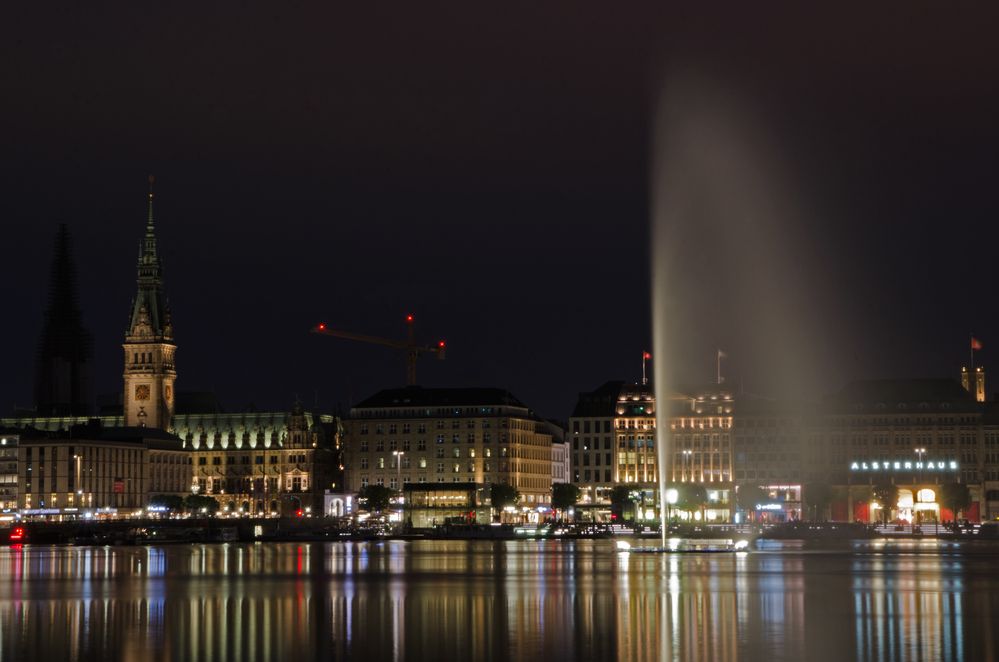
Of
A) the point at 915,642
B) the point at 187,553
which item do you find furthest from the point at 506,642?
the point at 187,553

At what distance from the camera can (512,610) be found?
70000 mm

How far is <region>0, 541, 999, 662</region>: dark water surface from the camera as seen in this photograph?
55.5 m

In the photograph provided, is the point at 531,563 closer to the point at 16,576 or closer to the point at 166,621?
the point at 16,576

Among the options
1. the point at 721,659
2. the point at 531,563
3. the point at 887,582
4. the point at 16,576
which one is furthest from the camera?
the point at 531,563

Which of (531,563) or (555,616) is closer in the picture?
(555,616)

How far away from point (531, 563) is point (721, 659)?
62866 mm

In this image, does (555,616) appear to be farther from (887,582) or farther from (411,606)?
(887,582)

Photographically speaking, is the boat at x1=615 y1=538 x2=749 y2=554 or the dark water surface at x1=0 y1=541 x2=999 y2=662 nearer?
the dark water surface at x1=0 y1=541 x2=999 y2=662

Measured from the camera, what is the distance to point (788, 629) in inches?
2402

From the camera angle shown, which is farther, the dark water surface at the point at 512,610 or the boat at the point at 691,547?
the boat at the point at 691,547

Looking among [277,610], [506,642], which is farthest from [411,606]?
[506,642]

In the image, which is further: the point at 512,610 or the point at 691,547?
the point at 691,547

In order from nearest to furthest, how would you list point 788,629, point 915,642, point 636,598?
point 915,642
point 788,629
point 636,598

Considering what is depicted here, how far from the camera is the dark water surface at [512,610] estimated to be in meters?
55.5
